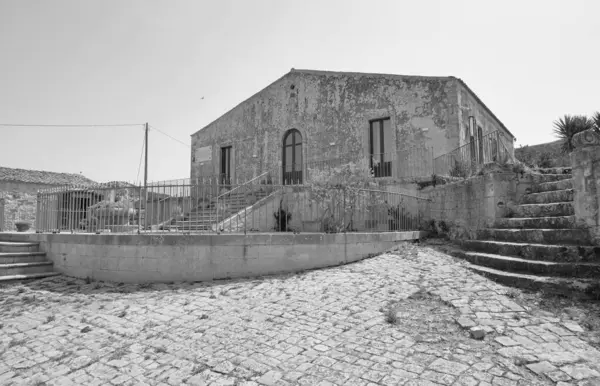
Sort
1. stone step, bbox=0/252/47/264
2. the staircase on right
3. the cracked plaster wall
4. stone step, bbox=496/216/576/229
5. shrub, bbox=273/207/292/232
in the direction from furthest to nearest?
the cracked plaster wall → shrub, bbox=273/207/292/232 → stone step, bbox=0/252/47/264 → stone step, bbox=496/216/576/229 → the staircase on right

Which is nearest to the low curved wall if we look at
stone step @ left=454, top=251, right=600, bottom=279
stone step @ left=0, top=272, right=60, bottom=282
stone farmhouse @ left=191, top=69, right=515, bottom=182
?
stone step @ left=0, top=272, right=60, bottom=282

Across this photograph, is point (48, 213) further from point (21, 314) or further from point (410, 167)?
point (410, 167)

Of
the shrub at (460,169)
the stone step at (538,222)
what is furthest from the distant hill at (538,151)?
the stone step at (538,222)

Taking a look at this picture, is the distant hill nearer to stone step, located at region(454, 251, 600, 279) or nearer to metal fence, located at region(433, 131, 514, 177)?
metal fence, located at region(433, 131, 514, 177)

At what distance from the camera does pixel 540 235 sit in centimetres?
629

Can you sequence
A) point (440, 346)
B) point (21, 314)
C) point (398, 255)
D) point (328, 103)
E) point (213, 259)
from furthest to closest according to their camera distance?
1. point (328, 103)
2. point (398, 255)
3. point (213, 259)
4. point (21, 314)
5. point (440, 346)

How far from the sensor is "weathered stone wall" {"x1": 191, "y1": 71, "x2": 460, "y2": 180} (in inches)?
475

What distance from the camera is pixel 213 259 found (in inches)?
277

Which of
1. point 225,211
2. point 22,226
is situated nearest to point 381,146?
point 225,211

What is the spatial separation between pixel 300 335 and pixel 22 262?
26.3 ft

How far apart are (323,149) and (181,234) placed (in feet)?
27.5

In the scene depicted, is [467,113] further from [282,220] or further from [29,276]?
[29,276]

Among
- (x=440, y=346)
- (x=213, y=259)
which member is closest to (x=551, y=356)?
(x=440, y=346)

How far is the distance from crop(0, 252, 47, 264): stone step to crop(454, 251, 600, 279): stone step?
33.5ft
